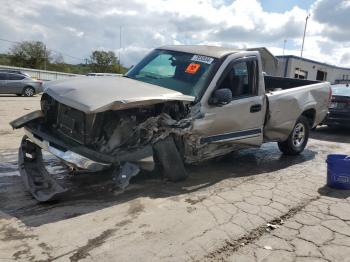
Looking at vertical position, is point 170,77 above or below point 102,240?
above

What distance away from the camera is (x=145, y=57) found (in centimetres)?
724

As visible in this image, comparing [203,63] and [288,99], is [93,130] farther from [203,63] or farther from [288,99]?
[288,99]

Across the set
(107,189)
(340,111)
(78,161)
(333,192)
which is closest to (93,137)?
(78,161)

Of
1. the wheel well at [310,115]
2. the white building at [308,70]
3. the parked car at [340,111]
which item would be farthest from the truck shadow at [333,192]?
the white building at [308,70]

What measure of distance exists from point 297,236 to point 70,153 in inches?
108

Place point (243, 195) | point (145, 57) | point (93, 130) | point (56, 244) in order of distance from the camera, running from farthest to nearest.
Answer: point (145, 57) < point (243, 195) < point (93, 130) < point (56, 244)

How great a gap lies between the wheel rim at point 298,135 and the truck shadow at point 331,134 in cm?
276

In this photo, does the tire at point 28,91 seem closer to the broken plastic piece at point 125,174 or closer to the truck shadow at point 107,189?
the truck shadow at point 107,189

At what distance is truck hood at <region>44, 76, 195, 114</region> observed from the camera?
4673 millimetres

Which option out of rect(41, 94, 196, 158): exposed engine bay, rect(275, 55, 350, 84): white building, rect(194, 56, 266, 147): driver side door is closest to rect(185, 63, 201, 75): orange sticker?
rect(194, 56, 266, 147): driver side door

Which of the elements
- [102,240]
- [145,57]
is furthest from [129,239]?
[145,57]

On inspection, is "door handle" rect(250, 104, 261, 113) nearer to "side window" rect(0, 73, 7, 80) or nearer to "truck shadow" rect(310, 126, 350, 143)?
"truck shadow" rect(310, 126, 350, 143)

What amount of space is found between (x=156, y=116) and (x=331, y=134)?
823 centimetres

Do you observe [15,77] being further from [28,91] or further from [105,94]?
[105,94]
